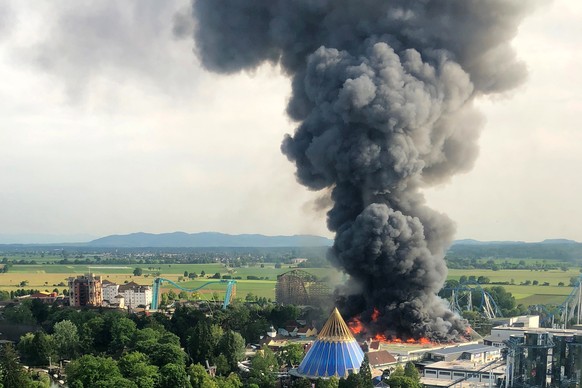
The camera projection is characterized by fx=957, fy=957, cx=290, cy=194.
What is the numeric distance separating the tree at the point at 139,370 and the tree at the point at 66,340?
30.4ft

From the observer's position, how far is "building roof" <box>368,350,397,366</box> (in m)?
36.3

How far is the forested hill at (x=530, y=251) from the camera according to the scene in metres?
114

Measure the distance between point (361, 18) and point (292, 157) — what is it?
737 centimetres

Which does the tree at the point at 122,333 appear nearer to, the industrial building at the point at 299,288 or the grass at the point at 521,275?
the industrial building at the point at 299,288

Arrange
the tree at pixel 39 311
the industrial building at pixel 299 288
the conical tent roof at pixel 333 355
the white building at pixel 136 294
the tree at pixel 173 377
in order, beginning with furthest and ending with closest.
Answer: the white building at pixel 136 294, the industrial building at pixel 299 288, the tree at pixel 39 311, the conical tent roof at pixel 333 355, the tree at pixel 173 377

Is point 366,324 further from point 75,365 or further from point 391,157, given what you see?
point 75,365

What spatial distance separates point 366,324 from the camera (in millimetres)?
41094

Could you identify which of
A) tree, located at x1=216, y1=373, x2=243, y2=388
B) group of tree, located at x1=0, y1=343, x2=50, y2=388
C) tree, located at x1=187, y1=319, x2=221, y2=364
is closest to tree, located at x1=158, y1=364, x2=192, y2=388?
tree, located at x1=216, y1=373, x2=243, y2=388

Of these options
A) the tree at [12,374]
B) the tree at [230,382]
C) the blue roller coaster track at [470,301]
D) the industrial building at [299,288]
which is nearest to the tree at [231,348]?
the tree at [230,382]

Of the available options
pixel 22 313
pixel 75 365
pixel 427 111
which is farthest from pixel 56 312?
pixel 427 111

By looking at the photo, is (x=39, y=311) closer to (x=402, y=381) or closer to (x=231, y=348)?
(x=231, y=348)

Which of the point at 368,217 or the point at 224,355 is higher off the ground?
the point at 368,217

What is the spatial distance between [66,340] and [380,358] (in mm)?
15374

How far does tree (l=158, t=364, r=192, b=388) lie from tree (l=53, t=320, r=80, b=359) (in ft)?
37.3
